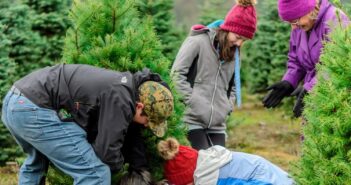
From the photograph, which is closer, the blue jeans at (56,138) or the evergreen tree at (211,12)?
the blue jeans at (56,138)

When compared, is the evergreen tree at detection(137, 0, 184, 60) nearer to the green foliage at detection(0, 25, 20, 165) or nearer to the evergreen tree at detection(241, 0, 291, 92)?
the evergreen tree at detection(241, 0, 291, 92)

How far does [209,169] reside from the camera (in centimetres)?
515

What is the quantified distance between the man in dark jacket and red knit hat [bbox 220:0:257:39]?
61.6 inches

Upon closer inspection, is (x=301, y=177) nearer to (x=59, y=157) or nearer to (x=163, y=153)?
(x=163, y=153)

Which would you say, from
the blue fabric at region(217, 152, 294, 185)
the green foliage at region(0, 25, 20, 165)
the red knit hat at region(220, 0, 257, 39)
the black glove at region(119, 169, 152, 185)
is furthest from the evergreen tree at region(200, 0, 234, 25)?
the black glove at region(119, 169, 152, 185)

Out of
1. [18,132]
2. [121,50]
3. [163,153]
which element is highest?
[121,50]

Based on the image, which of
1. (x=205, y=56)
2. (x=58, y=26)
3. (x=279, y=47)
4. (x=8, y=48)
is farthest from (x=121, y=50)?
(x=279, y=47)

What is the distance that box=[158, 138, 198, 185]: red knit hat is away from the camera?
5.09 meters

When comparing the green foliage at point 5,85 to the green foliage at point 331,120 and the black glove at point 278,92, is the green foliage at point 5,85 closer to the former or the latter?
the black glove at point 278,92

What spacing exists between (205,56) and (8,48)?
3.60m

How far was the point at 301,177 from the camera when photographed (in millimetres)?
4273

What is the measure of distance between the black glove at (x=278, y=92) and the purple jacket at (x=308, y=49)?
0.05 meters

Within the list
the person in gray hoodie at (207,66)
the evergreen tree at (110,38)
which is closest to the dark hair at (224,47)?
the person in gray hoodie at (207,66)

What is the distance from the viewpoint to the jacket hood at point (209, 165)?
202 inches
